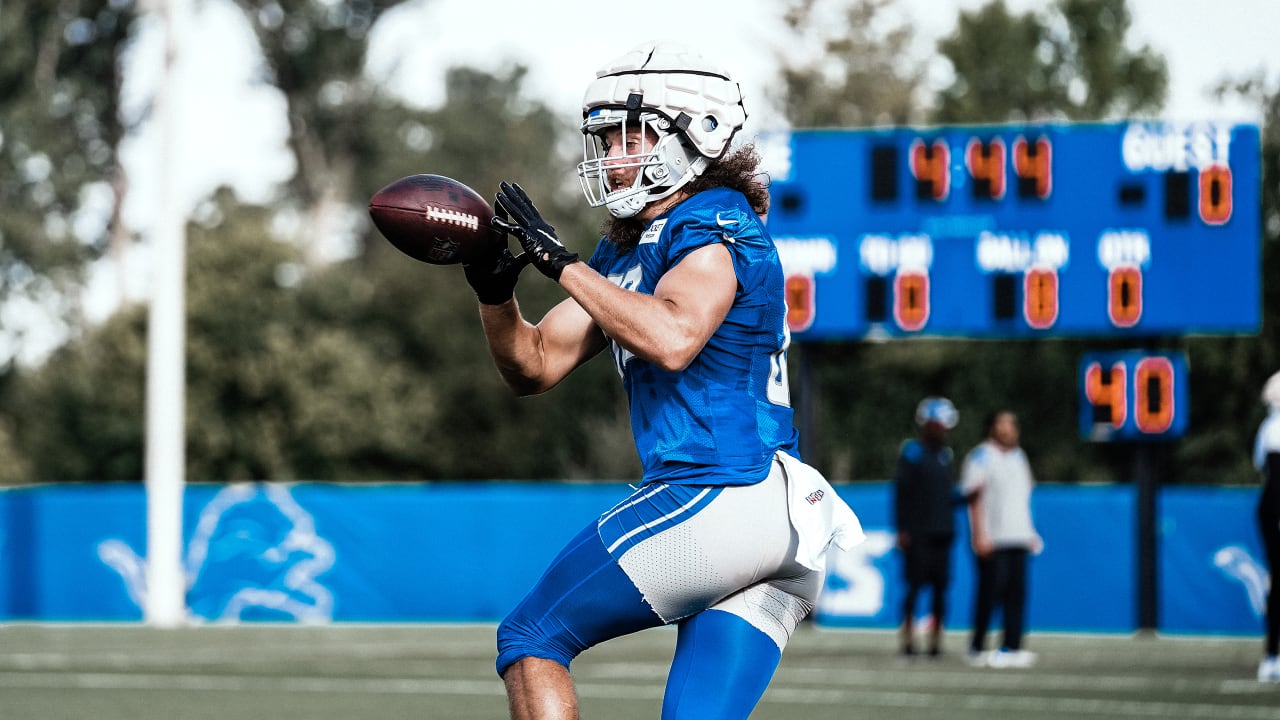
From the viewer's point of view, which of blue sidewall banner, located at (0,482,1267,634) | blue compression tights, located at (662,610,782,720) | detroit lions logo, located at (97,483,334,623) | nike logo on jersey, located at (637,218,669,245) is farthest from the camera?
detroit lions logo, located at (97,483,334,623)

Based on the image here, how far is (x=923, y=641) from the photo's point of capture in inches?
584

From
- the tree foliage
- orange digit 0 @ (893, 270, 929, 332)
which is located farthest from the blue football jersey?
the tree foliage

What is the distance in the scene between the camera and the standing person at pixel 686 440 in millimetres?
3959

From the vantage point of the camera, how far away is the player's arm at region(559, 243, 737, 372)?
153 inches

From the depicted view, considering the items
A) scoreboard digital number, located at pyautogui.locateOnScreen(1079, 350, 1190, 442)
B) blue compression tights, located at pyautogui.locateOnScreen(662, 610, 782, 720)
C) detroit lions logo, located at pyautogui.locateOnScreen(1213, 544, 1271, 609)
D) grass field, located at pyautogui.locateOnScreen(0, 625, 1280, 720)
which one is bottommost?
grass field, located at pyautogui.locateOnScreen(0, 625, 1280, 720)

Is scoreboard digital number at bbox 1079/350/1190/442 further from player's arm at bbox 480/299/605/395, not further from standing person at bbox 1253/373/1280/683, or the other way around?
player's arm at bbox 480/299/605/395

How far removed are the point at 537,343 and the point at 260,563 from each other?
14.0 metres

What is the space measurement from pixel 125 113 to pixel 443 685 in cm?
3237

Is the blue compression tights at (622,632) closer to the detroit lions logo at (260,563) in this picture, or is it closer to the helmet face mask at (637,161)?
the helmet face mask at (637,161)

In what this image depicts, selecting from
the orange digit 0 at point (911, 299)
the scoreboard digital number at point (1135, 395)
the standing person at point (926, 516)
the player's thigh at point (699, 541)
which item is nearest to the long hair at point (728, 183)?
the player's thigh at point (699, 541)

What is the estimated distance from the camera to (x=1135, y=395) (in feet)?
51.7

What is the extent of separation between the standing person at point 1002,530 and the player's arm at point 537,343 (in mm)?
8085

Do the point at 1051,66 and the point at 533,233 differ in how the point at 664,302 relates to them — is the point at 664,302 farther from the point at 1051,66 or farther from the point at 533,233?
the point at 1051,66

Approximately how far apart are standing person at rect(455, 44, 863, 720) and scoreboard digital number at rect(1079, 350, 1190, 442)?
1193cm
